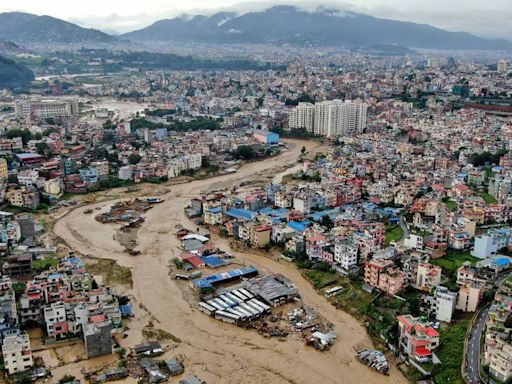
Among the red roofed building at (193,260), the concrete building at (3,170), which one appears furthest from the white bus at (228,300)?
the concrete building at (3,170)

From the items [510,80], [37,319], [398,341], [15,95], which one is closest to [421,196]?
[398,341]

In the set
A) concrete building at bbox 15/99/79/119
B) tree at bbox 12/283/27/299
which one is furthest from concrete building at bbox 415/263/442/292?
concrete building at bbox 15/99/79/119

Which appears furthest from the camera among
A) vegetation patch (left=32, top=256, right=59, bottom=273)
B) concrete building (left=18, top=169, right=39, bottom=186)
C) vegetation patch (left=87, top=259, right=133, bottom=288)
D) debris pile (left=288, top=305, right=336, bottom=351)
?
concrete building (left=18, top=169, right=39, bottom=186)

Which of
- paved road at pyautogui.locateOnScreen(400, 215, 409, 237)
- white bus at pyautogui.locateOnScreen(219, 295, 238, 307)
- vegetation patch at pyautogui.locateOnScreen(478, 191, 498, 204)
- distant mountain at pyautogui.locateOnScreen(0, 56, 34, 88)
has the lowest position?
white bus at pyautogui.locateOnScreen(219, 295, 238, 307)

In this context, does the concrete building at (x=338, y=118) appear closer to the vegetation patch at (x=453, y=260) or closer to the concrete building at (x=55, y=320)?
the vegetation patch at (x=453, y=260)

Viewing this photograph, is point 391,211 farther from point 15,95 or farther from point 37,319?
point 15,95

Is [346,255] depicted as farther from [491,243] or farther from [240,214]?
[240,214]

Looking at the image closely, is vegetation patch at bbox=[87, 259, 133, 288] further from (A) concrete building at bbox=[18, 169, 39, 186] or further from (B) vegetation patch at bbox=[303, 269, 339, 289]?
(A) concrete building at bbox=[18, 169, 39, 186]
